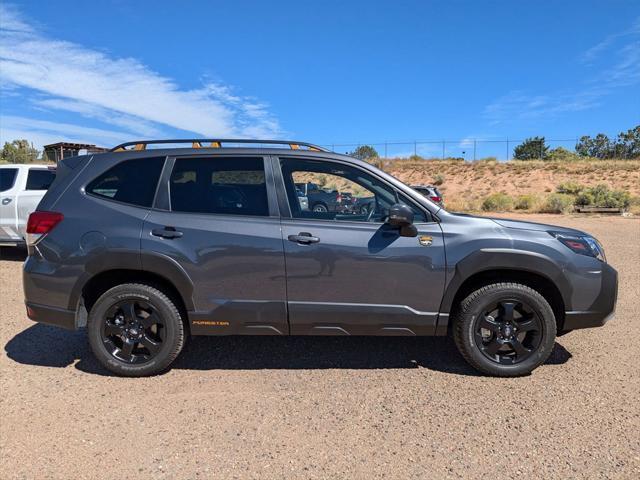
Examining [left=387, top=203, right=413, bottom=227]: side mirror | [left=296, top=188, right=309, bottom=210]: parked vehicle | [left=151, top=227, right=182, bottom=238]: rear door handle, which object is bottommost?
[left=151, top=227, right=182, bottom=238]: rear door handle

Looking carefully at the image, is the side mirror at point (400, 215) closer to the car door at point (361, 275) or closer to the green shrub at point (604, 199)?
the car door at point (361, 275)

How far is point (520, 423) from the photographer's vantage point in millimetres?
3139

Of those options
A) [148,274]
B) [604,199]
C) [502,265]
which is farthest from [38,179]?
[604,199]

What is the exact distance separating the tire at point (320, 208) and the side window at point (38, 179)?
7.20m

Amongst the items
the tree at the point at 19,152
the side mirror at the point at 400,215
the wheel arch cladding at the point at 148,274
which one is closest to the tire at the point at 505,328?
the side mirror at the point at 400,215

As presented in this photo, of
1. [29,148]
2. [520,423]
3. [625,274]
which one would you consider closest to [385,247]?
[520,423]

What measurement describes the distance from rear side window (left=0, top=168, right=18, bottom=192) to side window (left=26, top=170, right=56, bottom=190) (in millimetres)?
272

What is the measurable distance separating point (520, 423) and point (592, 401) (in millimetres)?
740

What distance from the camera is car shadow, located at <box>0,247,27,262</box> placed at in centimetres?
936

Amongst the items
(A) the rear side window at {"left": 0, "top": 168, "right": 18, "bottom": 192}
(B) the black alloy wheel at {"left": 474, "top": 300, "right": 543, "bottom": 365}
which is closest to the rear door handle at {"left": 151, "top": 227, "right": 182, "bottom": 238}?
(B) the black alloy wheel at {"left": 474, "top": 300, "right": 543, "bottom": 365}

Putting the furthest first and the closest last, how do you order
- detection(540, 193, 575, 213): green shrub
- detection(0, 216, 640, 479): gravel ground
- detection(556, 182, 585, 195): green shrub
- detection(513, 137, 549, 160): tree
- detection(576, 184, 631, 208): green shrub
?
detection(513, 137, 549, 160): tree, detection(556, 182, 585, 195): green shrub, detection(576, 184, 631, 208): green shrub, detection(540, 193, 575, 213): green shrub, detection(0, 216, 640, 479): gravel ground

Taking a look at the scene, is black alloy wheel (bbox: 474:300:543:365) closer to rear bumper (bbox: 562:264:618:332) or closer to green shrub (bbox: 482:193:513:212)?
rear bumper (bbox: 562:264:618:332)

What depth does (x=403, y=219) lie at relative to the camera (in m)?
3.55

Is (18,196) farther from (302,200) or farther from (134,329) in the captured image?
(302,200)
